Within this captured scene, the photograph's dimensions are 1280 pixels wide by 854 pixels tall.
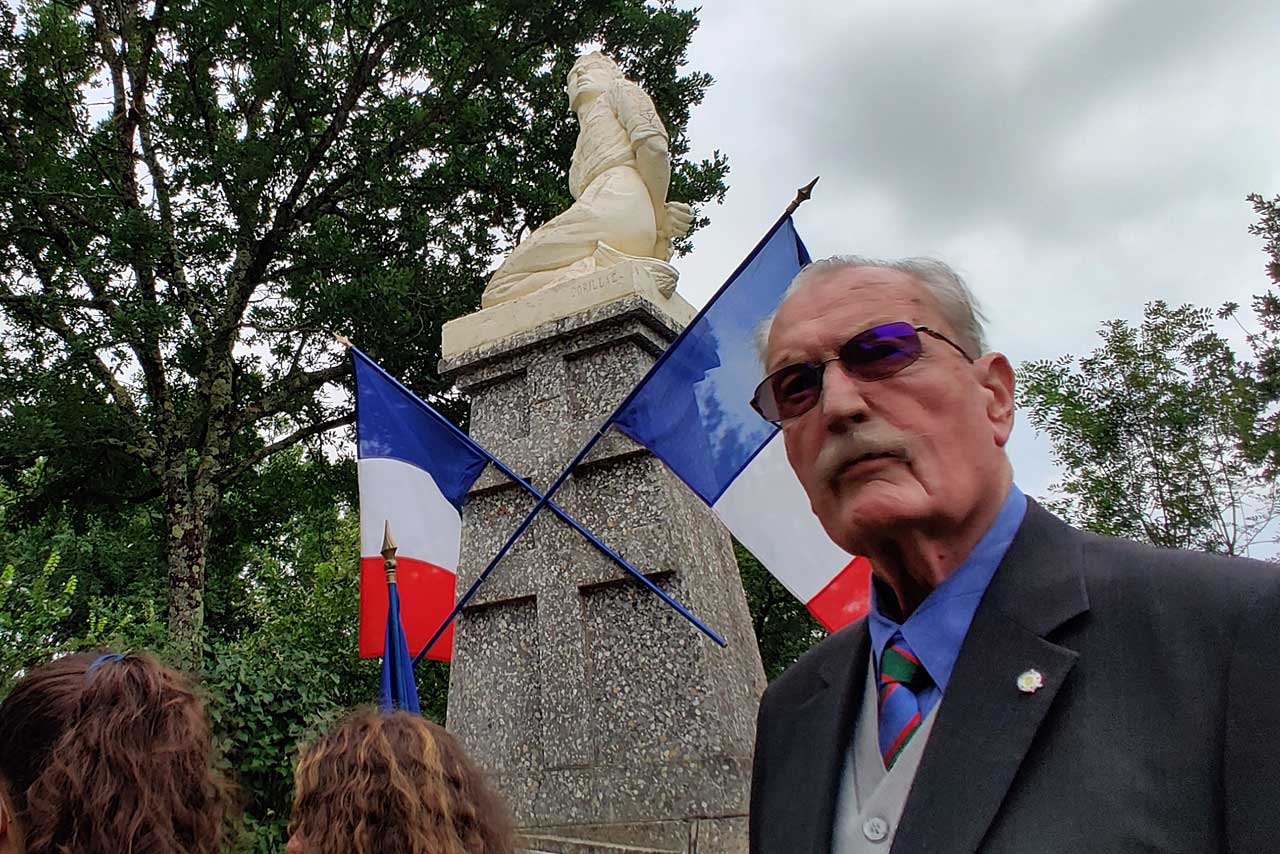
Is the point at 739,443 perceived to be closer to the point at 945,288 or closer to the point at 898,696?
the point at 945,288

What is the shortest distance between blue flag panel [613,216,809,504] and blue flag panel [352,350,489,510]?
2.57 ft

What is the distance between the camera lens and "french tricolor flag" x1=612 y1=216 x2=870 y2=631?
3.55 metres

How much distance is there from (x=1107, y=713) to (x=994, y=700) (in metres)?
0.13

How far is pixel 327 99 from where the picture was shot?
10.2 metres

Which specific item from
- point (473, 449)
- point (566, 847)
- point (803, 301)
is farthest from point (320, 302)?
point (803, 301)

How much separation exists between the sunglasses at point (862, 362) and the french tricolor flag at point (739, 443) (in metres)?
2.01

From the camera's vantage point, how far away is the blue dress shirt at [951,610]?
1.32 metres

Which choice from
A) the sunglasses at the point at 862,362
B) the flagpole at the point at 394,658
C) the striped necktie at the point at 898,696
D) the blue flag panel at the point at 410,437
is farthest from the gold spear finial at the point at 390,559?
the striped necktie at the point at 898,696

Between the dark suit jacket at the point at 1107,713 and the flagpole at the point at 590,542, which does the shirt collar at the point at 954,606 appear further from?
the flagpole at the point at 590,542

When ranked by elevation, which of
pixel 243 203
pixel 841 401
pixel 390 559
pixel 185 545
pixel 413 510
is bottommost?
pixel 841 401

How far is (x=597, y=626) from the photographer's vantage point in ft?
11.7

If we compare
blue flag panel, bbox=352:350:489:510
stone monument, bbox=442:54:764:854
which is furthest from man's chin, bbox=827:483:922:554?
blue flag panel, bbox=352:350:489:510

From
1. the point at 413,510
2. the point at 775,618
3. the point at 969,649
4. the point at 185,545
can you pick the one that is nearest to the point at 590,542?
the point at 413,510

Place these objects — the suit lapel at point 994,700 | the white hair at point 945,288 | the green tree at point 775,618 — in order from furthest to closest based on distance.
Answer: the green tree at point 775,618, the white hair at point 945,288, the suit lapel at point 994,700
